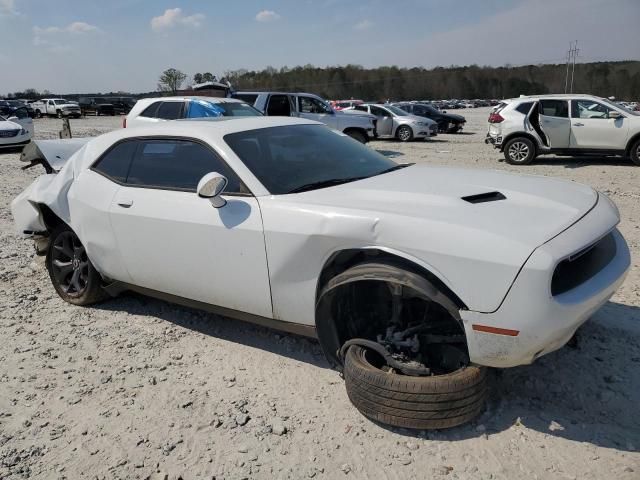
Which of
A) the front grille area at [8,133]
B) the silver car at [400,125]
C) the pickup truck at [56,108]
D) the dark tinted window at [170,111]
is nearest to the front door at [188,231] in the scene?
the dark tinted window at [170,111]

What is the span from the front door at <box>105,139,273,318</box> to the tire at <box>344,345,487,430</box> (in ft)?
2.69

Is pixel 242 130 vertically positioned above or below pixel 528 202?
above

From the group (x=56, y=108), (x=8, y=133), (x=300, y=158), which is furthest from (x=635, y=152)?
(x=56, y=108)

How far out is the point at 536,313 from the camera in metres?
2.25

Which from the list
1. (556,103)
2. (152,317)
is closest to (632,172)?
(556,103)

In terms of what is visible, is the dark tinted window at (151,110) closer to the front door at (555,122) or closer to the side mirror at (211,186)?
the front door at (555,122)

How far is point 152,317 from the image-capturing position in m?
4.24

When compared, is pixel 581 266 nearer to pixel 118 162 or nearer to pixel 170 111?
pixel 118 162

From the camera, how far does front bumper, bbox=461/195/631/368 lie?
223cm

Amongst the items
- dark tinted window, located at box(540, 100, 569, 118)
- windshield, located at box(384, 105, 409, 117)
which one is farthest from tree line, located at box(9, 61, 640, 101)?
dark tinted window, located at box(540, 100, 569, 118)

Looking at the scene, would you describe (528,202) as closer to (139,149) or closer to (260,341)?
(260,341)

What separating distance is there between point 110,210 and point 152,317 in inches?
39.3

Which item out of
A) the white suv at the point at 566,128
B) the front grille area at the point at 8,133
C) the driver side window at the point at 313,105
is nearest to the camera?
the white suv at the point at 566,128

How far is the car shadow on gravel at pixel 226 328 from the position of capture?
3.56 m
